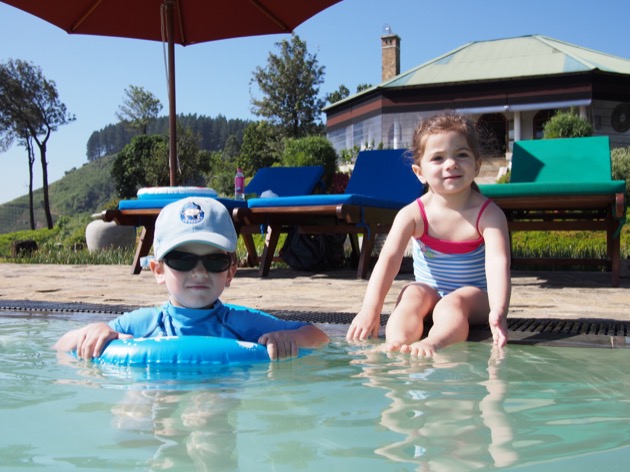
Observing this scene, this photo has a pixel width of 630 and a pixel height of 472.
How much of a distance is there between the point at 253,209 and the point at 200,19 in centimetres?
270

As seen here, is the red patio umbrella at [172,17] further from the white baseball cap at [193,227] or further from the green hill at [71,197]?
the green hill at [71,197]

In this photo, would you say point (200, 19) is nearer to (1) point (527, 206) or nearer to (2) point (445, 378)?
(1) point (527, 206)

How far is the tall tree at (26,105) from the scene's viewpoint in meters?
38.1

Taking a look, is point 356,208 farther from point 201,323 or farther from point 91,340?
point 91,340

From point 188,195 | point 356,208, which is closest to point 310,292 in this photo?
point 356,208

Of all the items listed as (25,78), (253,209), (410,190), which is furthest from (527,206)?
(25,78)

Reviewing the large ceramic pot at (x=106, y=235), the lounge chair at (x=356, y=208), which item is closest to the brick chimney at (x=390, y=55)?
the large ceramic pot at (x=106, y=235)

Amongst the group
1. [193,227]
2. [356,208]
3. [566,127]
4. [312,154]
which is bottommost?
[193,227]

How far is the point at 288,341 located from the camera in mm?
2596

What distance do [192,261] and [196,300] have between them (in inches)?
7.0

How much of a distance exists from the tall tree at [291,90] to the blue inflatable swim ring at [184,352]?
1529 inches

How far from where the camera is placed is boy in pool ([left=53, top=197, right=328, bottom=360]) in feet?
8.18

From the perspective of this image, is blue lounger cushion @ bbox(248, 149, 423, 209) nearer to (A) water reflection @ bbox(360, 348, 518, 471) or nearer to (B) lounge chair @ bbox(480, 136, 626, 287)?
(B) lounge chair @ bbox(480, 136, 626, 287)

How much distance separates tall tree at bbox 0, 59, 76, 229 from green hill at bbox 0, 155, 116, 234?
32815mm
